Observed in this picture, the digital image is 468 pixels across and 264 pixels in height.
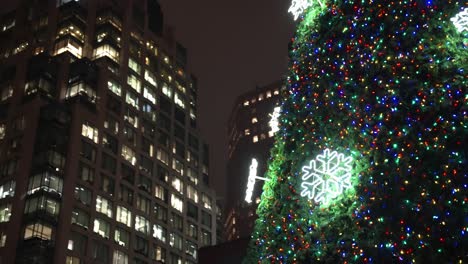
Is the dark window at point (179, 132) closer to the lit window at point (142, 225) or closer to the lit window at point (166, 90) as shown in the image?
the lit window at point (166, 90)

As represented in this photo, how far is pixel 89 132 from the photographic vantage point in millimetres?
57719

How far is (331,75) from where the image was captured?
1171 cm

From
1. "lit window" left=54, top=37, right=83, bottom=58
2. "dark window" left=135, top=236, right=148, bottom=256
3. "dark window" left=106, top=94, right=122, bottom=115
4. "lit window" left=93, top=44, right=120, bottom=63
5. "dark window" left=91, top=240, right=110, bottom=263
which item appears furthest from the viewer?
"lit window" left=93, top=44, right=120, bottom=63

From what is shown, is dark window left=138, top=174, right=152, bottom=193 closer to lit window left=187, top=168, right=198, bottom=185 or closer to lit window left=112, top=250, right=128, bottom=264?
lit window left=112, top=250, right=128, bottom=264

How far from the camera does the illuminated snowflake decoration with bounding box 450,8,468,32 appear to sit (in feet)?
31.7

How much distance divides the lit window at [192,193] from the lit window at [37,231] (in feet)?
77.0

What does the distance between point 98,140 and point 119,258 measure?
493 inches

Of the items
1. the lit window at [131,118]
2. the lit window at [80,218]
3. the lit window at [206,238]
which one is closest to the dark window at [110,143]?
the lit window at [131,118]

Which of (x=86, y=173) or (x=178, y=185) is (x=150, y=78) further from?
(x=86, y=173)

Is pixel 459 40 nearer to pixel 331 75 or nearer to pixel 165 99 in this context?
pixel 331 75

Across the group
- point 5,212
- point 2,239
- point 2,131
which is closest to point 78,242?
Result: point 2,239

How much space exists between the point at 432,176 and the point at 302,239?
3.03 meters

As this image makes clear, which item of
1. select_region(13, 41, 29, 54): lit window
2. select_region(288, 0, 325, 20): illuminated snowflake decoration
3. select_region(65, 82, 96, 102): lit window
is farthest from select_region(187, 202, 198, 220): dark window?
select_region(288, 0, 325, 20): illuminated snowflake decoration

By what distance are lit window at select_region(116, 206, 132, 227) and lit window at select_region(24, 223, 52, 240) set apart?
9.03 m
